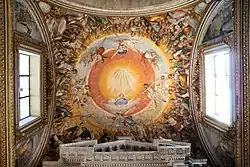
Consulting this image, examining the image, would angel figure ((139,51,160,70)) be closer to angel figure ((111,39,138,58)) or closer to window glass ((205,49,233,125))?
angel figure ((111,39,138,58))

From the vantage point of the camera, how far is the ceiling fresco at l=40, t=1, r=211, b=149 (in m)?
10.8

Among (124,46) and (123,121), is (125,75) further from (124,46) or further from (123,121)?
(123,121)

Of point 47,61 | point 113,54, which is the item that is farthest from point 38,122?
point 113,54

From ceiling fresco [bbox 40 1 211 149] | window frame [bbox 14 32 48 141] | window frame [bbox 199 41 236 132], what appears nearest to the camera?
window frame [bbox 14 32 48 141]

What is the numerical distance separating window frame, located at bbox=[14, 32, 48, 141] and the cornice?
4.98 feet

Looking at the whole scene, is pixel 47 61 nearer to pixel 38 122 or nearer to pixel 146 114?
pixel 38 122

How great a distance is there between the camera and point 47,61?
1045cm

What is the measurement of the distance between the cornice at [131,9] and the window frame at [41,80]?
4.98 ft

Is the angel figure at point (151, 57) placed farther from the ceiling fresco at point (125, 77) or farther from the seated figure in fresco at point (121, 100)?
the seated figure in fresco at point (121, 100)

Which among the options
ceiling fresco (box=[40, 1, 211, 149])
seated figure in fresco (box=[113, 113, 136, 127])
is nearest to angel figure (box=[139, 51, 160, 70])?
ceiling fresco (box=[40, 1, 211, 149])

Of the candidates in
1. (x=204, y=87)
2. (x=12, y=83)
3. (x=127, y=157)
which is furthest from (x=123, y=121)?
(x=12, y=83)

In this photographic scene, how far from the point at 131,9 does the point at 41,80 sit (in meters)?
3.83

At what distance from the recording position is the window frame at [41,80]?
788 centimetres

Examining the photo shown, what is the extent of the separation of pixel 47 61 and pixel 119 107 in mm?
3104
